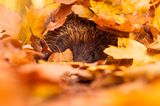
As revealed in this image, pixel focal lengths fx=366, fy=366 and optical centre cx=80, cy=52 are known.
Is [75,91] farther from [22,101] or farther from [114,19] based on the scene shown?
[114,19]

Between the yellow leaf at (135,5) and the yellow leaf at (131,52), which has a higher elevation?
the yellow leaf at (135,5)

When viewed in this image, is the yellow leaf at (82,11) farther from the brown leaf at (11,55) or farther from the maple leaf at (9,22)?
the brown leaf at (11,55)

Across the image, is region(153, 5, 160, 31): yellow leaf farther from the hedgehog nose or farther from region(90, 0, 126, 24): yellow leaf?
the hedgehog nose

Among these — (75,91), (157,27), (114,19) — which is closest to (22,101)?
(75,91)

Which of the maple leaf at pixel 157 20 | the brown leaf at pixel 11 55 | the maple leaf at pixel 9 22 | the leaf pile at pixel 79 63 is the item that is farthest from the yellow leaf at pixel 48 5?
the brown leaf at pixel 11 55

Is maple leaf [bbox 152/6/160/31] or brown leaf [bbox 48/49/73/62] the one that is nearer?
brown leaf [bbox 48/49/73/62]

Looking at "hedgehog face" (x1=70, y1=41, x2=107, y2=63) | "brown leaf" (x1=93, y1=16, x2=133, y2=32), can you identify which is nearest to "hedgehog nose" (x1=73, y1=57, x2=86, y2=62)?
"hedgehog face" (x1=70, y1=41, x2=107, y2=63)

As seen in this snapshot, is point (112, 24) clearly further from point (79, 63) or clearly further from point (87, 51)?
point (79, 63)

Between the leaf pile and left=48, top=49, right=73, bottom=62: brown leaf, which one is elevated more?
the leaf pile
